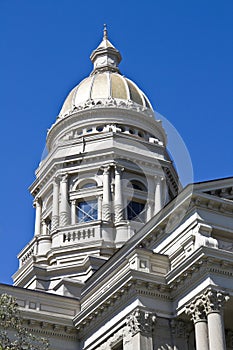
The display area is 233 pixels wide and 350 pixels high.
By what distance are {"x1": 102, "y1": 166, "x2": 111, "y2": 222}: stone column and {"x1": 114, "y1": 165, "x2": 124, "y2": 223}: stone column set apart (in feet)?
1.56

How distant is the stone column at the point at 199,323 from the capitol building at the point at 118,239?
4 centimetres

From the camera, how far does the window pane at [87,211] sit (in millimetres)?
57625

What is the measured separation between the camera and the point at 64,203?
190ft

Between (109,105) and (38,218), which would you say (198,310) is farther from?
(109,105)

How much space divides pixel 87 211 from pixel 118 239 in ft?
13.7

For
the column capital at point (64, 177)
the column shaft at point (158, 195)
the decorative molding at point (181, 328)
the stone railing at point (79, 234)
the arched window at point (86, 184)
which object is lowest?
the decorative molding at point (181, 328)

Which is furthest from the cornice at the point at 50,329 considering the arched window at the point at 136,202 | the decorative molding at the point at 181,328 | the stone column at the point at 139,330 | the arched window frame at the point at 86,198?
the arched window at the point at 136,202

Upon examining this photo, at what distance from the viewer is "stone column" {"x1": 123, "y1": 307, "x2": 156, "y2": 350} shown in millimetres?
35562

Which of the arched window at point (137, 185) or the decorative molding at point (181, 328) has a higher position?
the arched window at point (137, 185)

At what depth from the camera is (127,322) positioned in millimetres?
36531

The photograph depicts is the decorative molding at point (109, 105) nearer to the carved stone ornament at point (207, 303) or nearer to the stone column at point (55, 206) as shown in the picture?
the stone column at point (55, 206)

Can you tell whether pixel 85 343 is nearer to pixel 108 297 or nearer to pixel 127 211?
pixel 108 297

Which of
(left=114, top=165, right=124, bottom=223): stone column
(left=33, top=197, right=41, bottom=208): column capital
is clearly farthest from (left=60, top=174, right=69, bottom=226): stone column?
(left=33, top=197, right=41, bottom=208): column capital

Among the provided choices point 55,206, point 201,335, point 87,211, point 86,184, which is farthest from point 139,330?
point 86,184
